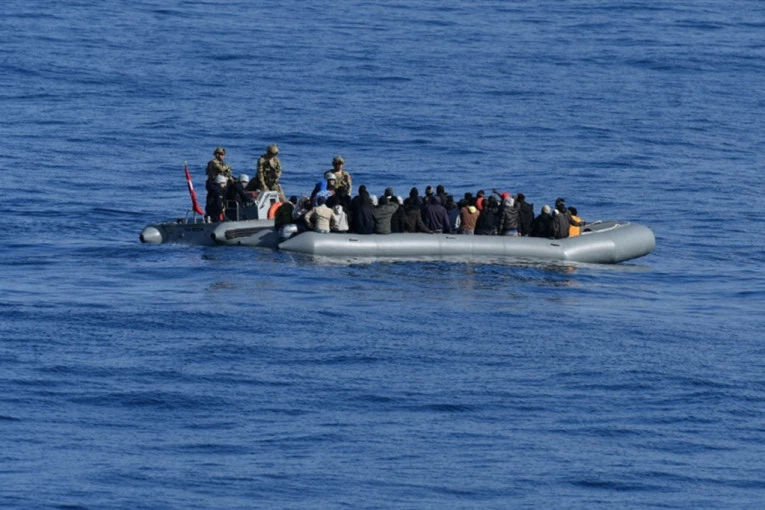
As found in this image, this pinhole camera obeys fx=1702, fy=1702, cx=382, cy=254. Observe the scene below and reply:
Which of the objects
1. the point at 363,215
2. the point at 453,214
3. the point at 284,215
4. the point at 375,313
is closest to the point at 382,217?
the point at 363,215

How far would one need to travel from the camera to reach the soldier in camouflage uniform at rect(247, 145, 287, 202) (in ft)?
123

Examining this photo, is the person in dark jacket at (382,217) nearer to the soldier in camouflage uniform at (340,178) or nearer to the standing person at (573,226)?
the soldier in camouflage uniform at (340,178)

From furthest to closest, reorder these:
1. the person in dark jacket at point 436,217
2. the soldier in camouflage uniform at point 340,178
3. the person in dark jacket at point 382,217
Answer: the soldier in camouflage uniform at point 340,178 → the person in dark jacket at point 436,217 → the person in dark jacket at point 382,217

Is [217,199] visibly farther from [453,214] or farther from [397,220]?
[453,214]

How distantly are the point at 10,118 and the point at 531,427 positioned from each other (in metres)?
36.9

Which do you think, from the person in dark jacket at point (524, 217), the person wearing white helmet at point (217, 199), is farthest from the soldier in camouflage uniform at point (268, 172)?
the person in dark jacket at point (524, 217)

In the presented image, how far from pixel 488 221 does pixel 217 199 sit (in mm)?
5959

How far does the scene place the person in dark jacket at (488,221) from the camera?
36.7 meters

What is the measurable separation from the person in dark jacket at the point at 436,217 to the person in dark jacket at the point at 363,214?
1.27 metres

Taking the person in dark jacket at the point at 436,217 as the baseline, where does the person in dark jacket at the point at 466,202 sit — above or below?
above

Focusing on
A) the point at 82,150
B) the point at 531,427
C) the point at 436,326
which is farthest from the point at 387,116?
the point at 531,427

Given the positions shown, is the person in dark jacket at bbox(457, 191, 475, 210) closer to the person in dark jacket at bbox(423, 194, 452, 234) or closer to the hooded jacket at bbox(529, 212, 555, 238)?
the person in dark jacket at bbox(423, 194, 452, 234)

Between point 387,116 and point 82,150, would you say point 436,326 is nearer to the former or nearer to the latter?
point 82,150

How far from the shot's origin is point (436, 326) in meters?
30.5
